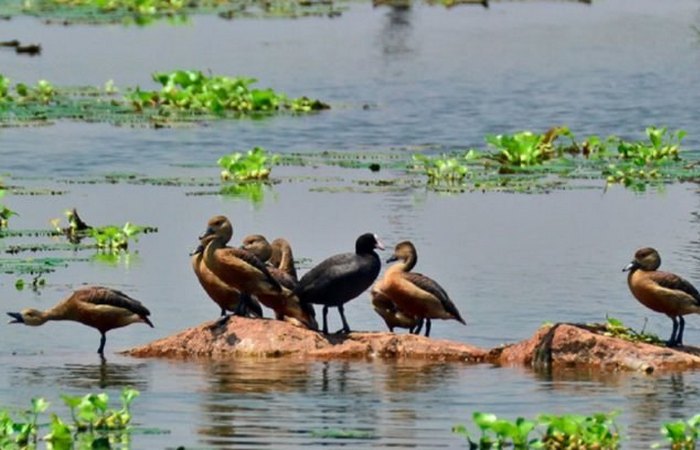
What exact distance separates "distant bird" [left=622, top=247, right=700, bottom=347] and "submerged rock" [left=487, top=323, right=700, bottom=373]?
1.17 feet

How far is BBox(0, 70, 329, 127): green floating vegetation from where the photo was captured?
107ft

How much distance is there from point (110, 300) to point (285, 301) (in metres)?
1.34

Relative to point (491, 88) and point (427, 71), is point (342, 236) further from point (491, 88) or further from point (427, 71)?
point (427, 71)

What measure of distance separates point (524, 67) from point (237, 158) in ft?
59.0

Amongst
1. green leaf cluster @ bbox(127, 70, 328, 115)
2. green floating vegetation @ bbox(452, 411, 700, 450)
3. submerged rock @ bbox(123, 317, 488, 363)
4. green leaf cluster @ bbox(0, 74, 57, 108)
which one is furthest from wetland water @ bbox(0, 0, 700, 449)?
green leaf cluster @ bbox(0, 74, 57, 108)

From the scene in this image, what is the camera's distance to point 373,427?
1416 cm

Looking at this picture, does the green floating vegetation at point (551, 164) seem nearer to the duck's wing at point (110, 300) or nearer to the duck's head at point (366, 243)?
the duck's head at point (366, 243)

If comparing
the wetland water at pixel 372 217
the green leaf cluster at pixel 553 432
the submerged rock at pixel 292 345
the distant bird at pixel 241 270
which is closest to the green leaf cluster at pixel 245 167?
the wetland water at pixel 372 217

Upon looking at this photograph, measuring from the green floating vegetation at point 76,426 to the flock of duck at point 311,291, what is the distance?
9.50 ft

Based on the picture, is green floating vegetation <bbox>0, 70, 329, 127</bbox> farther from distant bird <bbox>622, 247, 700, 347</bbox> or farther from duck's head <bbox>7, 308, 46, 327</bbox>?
distant bird <bbox>622, 247, 700, 347</bbox>

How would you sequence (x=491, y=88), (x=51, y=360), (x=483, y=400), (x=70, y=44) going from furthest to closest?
(x=70, y=44), (x=491, y=88), (x=51, y=360), (x=483, y=400)

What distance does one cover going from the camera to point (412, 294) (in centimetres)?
1733

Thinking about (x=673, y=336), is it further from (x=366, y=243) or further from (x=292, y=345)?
(x=292, y=345)

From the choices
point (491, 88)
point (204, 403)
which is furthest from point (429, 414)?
point (491, 88)
